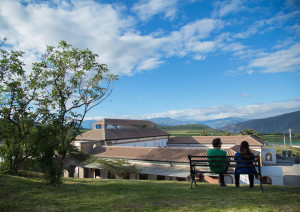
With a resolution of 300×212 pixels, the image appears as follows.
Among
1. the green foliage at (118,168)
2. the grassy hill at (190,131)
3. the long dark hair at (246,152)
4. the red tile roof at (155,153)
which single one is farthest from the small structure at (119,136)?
the grassy hill at (190,131)

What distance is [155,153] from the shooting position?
22.1 m

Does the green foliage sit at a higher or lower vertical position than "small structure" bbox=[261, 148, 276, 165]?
higher

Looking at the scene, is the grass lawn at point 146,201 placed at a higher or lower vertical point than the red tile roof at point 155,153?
higher

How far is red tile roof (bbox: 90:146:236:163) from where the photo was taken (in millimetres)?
20234

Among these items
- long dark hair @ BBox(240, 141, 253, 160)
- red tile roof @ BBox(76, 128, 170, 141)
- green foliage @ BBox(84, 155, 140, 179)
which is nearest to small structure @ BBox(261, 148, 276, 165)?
red tile roof @ BBox(76, 128, 170, 141)

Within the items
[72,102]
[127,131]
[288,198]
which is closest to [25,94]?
[72,102]

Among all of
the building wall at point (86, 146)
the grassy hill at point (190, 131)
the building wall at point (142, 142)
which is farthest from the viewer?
the grassy hill at point (190, 131)

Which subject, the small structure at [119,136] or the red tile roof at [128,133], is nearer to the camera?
the small structure at [119,136]

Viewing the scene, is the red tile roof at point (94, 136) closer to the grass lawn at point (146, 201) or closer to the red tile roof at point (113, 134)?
the red tile roof at point (113, 134)

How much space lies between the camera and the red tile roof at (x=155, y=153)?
2023cm

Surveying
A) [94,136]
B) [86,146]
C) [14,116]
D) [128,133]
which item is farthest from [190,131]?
[14,116]

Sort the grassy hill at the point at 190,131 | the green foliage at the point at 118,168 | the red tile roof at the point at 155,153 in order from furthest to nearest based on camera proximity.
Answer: the grassy hill at the point at 190,131
the red tile roof at the point at 155,153
the green foliage at the point at 118,168

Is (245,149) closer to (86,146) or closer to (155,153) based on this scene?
(155,153)

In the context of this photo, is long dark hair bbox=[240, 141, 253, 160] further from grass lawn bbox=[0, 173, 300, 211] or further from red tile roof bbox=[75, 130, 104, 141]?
red tile roof bbox=[75, 130, 104, 141]
